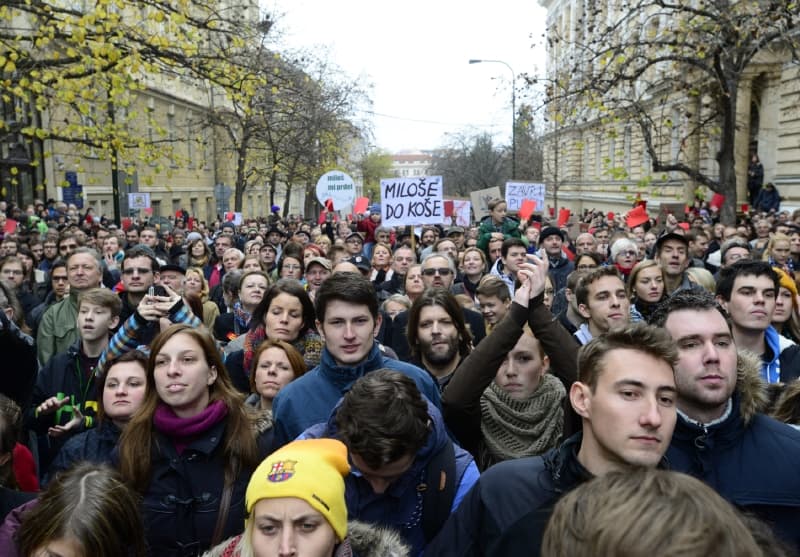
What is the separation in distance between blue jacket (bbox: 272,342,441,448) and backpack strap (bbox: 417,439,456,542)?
2.18 ft

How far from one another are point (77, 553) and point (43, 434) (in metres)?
1.98

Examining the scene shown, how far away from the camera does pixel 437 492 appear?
103 inches

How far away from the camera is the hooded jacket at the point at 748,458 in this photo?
230 centimetres

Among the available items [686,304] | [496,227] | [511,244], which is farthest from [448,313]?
[496,227]

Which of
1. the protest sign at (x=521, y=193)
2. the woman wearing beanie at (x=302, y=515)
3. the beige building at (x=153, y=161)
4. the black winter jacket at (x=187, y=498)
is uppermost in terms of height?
the beige building at (x=153, y=161)

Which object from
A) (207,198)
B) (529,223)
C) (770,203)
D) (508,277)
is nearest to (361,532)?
(508,277)

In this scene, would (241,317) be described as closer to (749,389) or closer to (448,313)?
(448,313)

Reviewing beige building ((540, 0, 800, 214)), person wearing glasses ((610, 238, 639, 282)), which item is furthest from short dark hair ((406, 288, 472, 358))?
beige building ((540, 0, 800, 214))

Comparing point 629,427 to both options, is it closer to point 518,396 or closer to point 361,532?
point 361,532

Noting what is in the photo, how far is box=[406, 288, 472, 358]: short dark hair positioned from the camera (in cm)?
445

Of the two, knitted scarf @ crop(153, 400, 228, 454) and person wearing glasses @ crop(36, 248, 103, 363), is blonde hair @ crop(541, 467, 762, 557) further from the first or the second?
person wearing glasses @ crop(36, 248, 103, 363)

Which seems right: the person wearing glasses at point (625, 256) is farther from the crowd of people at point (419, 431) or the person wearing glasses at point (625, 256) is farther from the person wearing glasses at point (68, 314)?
the person wearing glasses at point (68, 314)

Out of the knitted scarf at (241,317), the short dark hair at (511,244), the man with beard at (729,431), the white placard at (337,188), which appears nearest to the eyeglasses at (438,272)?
the short dark hair at (511,244)

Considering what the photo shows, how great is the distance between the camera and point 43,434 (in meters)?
4.08
